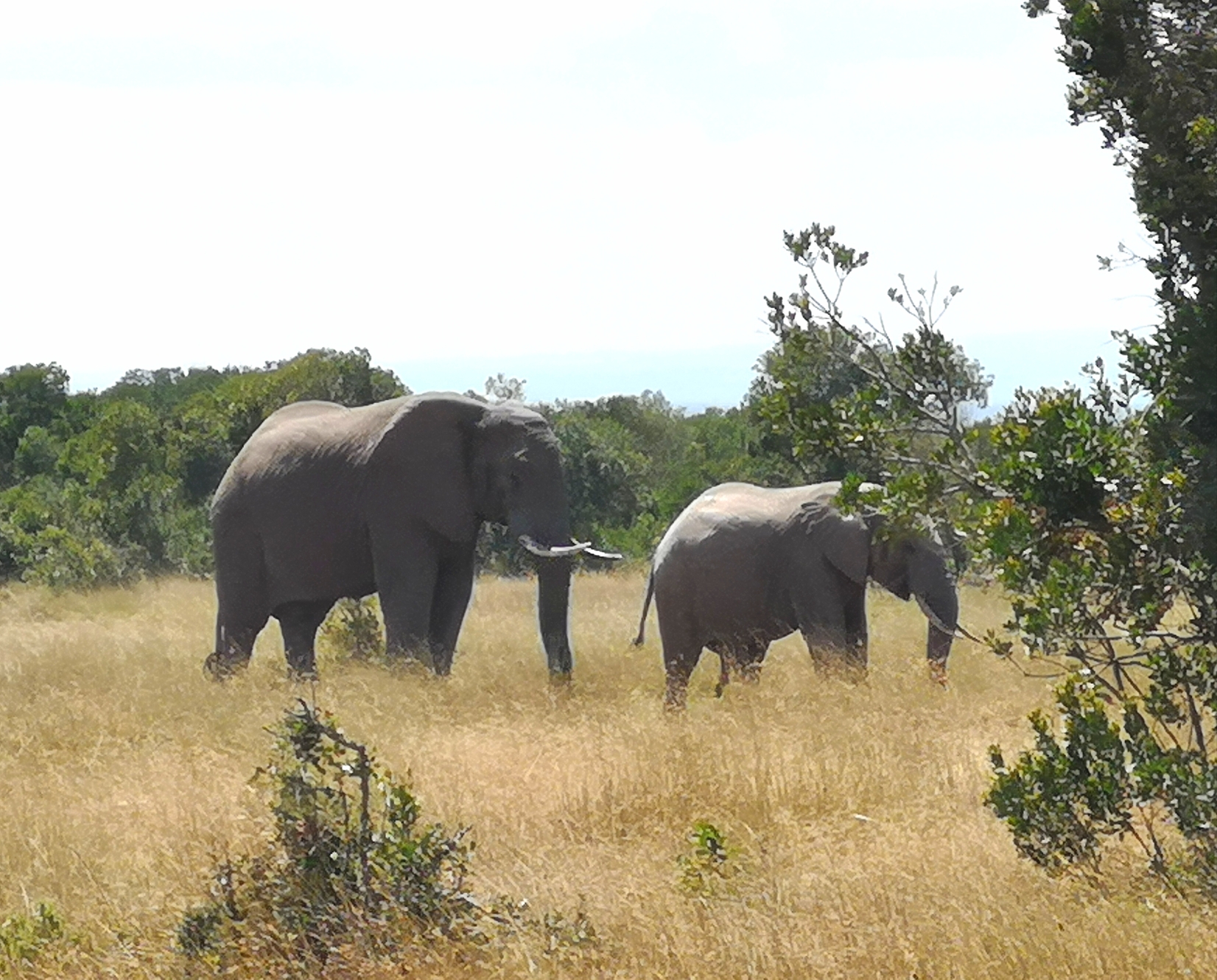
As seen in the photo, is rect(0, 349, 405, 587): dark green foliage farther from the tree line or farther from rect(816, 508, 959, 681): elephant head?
rect(816, 508, 959, 681): elephant head

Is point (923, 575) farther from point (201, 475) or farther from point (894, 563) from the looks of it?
point (201, 475)

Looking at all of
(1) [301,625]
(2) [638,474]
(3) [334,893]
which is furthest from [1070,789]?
(2) [638,474]

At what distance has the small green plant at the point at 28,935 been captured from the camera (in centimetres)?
663

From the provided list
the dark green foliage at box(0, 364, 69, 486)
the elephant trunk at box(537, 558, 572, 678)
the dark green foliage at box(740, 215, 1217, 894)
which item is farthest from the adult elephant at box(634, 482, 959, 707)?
the dark green foliage at box(0, 364, 69, 486)

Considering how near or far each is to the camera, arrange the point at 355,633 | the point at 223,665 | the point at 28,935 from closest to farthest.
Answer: the point at 28,935
the point at 223,665
the point at 355,633

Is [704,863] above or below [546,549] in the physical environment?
below

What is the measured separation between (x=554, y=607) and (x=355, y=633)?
403 centimetres

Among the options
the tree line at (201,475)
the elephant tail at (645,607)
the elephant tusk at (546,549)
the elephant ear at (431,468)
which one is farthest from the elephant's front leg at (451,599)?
the tree line at (201,475)

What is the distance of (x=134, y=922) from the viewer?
684 centimetres

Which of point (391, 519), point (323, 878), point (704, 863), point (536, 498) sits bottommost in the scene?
point (704, 863)

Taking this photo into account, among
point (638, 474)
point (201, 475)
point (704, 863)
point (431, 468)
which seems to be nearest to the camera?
point (704, 863)

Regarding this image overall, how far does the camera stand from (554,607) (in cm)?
1411

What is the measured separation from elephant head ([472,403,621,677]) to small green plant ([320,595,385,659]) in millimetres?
3072

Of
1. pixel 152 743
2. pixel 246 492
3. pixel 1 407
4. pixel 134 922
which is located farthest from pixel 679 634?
pixel 1 407
